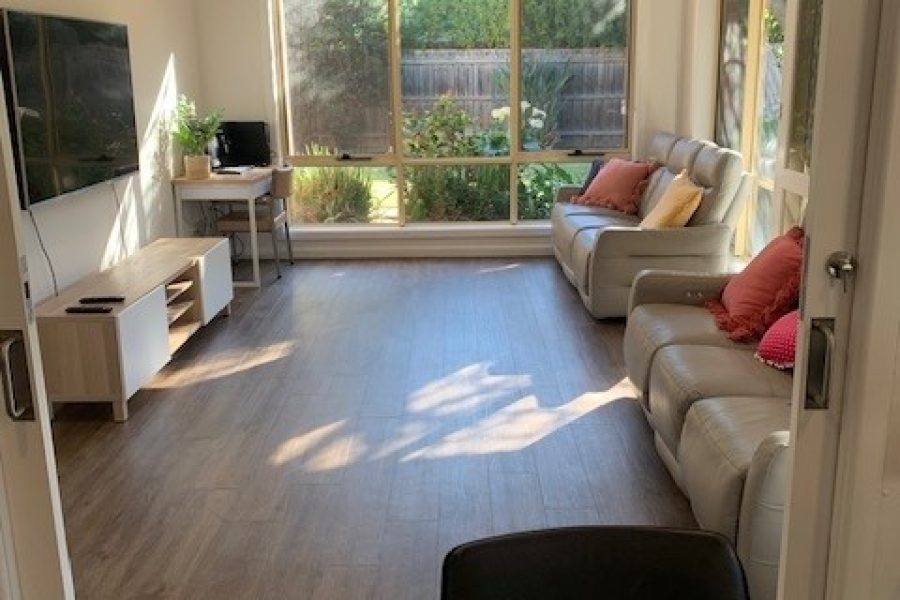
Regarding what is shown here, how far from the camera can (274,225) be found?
650 cm

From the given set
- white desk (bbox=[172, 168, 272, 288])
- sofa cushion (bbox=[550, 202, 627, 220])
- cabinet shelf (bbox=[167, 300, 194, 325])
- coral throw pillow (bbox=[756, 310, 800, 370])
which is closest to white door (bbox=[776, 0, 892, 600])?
coral throw pillow (bbox=[756, 310, 800, 370])

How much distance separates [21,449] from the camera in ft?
5.06

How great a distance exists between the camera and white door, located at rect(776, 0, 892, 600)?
1.36 m

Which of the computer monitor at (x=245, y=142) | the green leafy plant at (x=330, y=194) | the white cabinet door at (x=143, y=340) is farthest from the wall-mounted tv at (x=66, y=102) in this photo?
the green leafy plant at (x=330, y=194)

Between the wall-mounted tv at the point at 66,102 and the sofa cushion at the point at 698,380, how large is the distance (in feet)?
9.10

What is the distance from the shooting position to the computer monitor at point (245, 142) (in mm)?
6859

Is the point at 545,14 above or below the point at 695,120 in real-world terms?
above

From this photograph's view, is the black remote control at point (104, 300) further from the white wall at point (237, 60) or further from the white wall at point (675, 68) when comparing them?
the white wall at point (675, 68)

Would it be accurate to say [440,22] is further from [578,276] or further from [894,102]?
[894,102]

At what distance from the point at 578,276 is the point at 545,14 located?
2.48m

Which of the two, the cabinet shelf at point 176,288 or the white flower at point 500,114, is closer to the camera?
the cabinet shelf at point 176,288

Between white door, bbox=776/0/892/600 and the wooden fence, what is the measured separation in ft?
18.9

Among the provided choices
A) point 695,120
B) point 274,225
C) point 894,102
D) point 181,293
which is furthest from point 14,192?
point 695,120

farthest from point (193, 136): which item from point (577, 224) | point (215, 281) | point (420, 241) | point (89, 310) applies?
point (577, 224)
